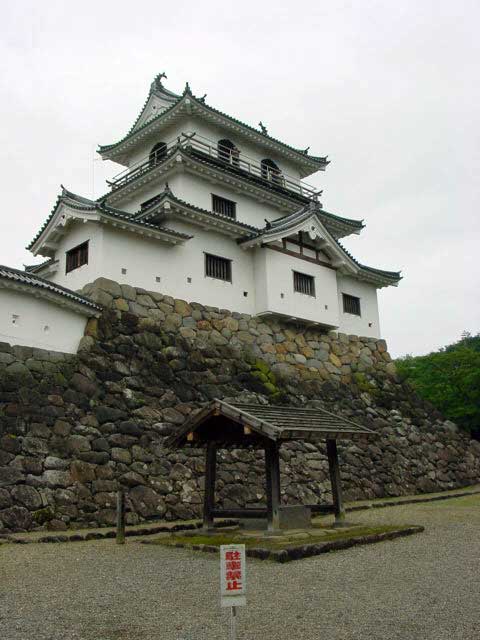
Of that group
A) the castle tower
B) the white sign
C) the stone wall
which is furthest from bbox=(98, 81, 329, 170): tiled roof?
the white sign

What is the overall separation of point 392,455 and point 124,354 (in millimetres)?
8607

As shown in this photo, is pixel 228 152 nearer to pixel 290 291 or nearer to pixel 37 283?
pixel 290 291

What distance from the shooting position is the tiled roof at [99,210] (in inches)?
532

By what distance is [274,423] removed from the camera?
8.44 metres

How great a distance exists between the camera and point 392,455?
54.7 ft

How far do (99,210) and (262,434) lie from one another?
7.60 meters

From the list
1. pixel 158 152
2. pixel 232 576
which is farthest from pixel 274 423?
pixel 158 152

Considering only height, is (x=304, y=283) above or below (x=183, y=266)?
above

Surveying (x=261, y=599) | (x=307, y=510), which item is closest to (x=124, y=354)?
(x=307, y=510)

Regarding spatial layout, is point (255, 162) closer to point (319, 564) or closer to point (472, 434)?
point (472, 434)

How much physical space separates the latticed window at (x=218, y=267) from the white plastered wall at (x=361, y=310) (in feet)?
16.2

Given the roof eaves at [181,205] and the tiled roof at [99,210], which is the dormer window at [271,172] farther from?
the tiled roof at [99,210]

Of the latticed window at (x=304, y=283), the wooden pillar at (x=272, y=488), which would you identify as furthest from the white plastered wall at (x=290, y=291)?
the wooden pillar at (x=272, y=488)

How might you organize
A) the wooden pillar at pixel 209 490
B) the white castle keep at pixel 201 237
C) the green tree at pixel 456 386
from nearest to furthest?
the wooden pillar at pixel 209 490, the white castle keep at pixel 201 237, the green tree at pixel 456 386
